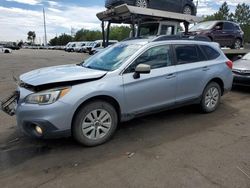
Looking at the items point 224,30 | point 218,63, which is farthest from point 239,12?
point 218,63

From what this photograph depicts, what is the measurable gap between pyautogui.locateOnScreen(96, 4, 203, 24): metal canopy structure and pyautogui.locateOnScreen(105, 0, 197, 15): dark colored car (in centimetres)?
89

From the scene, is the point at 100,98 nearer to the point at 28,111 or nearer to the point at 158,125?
the point at 28,111

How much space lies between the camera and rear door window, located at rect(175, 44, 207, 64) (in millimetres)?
5530

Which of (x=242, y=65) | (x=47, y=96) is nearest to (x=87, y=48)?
(x=242, y=65)

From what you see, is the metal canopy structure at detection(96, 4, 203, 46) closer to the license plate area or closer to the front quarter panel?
the front quarter panel

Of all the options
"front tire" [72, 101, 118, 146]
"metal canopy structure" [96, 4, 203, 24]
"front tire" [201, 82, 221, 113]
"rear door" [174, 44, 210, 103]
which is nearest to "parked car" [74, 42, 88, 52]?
"metal canopy structure" [96, 4, 203, 24]

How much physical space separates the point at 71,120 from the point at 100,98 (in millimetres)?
586

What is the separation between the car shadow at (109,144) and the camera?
Result: 13.0ft

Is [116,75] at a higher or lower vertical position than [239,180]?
higher

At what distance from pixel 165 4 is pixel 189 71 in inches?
287

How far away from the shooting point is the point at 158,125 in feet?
17.6

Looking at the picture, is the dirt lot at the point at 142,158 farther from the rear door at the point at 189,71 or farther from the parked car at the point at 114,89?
the rear door at the point at 189,71

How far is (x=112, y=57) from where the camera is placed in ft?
17.0

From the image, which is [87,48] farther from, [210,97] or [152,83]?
[152,83]
